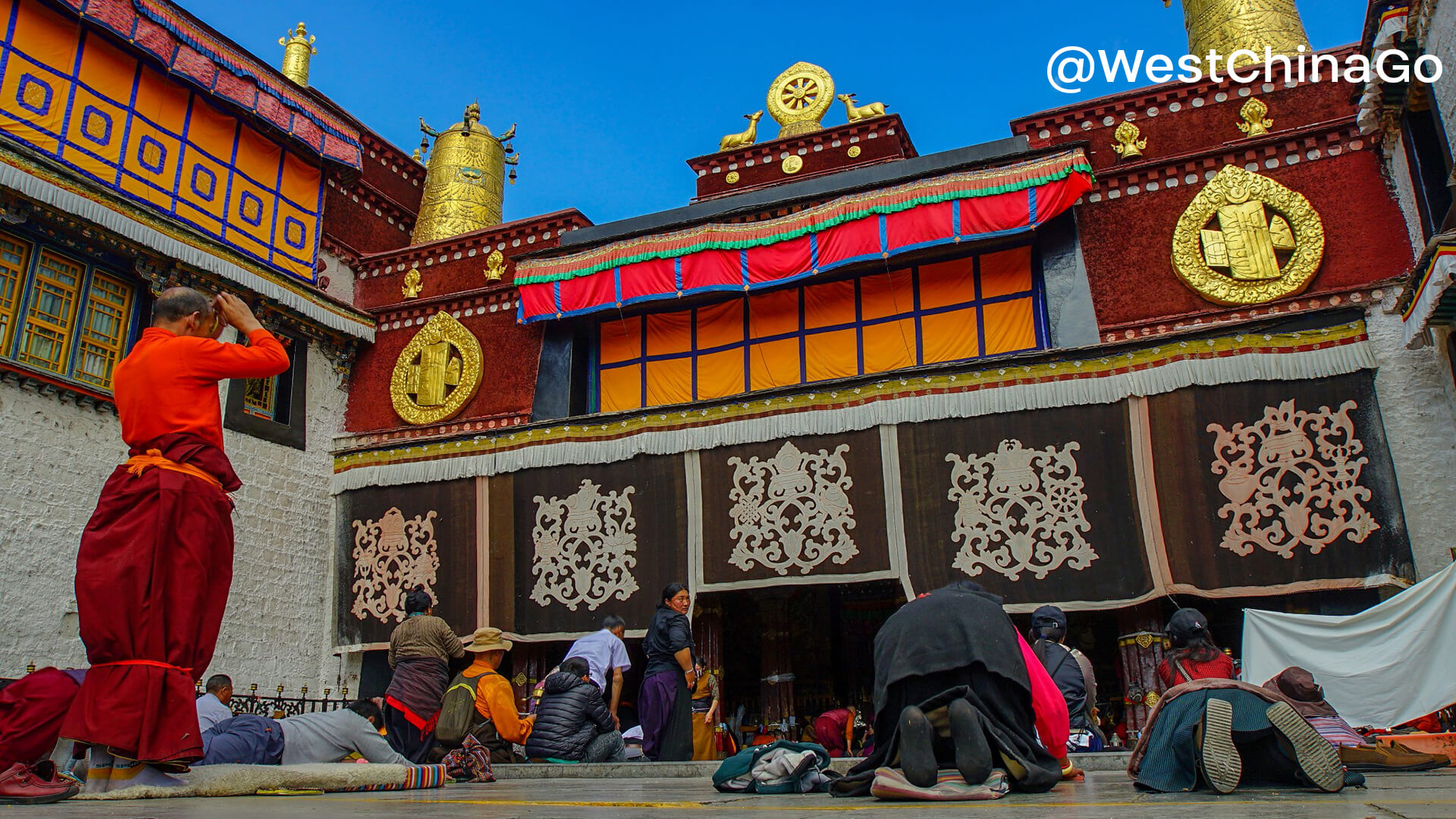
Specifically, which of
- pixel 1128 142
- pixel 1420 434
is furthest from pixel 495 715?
pixel 1128 142

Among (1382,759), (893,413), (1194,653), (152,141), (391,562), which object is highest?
(152,141)

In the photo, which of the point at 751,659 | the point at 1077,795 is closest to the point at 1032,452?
the point at 751,659

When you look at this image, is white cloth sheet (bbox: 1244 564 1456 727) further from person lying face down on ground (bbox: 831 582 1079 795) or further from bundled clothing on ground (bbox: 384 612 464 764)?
bundled clothing on ground (bbox: 384 612 464 764)

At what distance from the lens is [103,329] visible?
9.68 meters

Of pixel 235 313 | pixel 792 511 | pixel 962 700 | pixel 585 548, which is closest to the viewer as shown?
pixel 962 700

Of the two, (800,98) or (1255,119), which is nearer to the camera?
(1255,119)

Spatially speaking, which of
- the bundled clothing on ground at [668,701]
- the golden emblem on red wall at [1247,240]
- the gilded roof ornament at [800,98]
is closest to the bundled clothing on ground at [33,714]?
the bundled clothing on ground at [668,701]

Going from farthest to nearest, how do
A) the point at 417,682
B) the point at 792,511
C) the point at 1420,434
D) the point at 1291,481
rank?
the point at 792,511, the point at 1291,481, the point at 1420,434, the point at 417,682

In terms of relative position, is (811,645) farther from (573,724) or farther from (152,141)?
(152,141)

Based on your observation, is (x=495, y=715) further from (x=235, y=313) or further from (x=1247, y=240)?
(x=1247, y=240)

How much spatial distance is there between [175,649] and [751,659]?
8994 mm

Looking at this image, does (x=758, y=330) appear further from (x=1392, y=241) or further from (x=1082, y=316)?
(x=1392, y=241)

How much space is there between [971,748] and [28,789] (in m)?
2.89

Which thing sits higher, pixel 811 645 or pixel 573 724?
pixel 811 645
